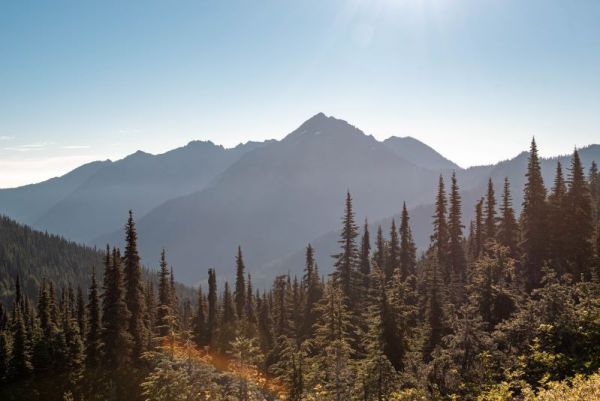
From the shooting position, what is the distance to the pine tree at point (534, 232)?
50406 mm

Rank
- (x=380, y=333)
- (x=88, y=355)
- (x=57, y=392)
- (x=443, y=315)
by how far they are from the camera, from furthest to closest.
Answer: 1. (x=88, y=355)
2. (x=57, y=392)
3. (x=443, y=315)
4. (x=380, y=333)

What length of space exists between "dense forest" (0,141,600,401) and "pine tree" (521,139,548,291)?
155 millimetres

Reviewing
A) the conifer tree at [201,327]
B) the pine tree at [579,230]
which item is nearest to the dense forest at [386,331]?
the pine tree at [579,230]

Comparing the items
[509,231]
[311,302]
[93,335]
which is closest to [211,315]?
[93,335]

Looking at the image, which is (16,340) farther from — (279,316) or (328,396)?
(328,396)

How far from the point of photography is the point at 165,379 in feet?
69.8

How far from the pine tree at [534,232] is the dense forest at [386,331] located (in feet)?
0.51

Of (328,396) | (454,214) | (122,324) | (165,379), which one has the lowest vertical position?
(122,324)

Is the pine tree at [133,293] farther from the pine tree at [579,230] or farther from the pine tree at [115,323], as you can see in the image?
the pine tree at [579,230]

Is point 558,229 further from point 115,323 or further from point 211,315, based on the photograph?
point 211,315

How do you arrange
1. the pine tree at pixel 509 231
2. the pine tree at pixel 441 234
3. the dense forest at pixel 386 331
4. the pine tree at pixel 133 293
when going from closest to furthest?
1. the dense forest at pixel 386 331
2. the pine tree at pixel 133 293
3. the pine tree at pixel 509 231
4. the pine tree at pixel 441 234

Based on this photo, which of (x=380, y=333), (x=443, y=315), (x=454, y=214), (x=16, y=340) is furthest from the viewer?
(x=454, y=214)

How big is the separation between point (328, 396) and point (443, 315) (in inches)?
838

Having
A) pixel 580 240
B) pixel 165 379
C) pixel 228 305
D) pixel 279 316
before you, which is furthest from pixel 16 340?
pixel 580 240
